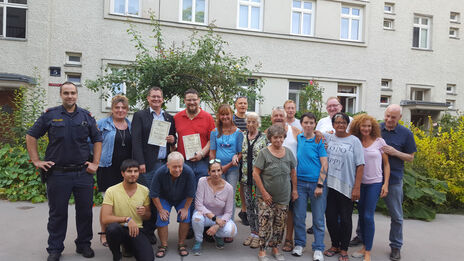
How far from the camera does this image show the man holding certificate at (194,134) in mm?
4688

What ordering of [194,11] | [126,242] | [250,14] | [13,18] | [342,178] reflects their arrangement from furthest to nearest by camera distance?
[250,14] < [194,11] < [13,18] < [342,178] < [126,242]

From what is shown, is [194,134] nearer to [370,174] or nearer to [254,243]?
[254,243]

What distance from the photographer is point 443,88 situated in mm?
16281

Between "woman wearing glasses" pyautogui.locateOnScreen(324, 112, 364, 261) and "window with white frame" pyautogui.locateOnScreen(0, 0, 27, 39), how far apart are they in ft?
38.6

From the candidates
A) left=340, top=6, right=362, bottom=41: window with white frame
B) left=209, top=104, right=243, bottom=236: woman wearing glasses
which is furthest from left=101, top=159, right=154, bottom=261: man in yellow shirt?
left=340, top=6, right=362, bottom=41: window with white frame

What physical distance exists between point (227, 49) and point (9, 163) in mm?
8632

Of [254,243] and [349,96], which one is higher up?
[349,96]

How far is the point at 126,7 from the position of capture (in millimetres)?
12336

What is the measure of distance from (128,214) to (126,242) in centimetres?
33

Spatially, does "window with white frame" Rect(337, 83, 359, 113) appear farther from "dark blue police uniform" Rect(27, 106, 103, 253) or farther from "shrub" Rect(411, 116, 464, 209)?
"dark blue police uniform" Rect(27, 106, 103, 253)

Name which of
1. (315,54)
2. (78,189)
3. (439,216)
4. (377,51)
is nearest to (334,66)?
(315,54)

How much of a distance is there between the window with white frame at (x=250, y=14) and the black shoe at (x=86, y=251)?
1129 cm

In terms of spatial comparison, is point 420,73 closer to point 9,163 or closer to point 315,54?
point 315,54

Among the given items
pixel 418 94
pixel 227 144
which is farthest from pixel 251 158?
pixel 418 94
